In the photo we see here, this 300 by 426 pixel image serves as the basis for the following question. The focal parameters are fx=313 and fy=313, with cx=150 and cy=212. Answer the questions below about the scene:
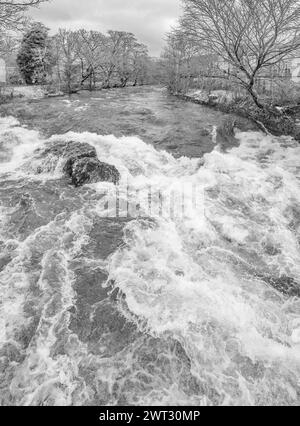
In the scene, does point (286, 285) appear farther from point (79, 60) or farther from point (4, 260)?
point (79, 60)

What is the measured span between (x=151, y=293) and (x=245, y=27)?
38.2 feet

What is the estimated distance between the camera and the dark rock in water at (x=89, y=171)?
27.1ft

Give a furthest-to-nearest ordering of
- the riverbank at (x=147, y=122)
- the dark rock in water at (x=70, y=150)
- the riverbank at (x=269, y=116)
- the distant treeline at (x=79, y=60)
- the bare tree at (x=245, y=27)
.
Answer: the distant treeline at (x=79, y=60), the riverbank at (x=269, y=116), the riverbank at (x=147, y=122), the bare tree at (x=245, y=27), the dark rock in water at (x=70, y=150)

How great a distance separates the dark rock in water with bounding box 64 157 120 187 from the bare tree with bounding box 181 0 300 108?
8.24 meters

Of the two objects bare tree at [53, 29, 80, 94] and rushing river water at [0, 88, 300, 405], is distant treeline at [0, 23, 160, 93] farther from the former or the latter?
rushing river water at [0, 88, 300, 405]

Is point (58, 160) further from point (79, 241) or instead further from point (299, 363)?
point (299, 363)

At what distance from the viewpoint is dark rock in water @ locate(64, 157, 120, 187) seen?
27.1ft

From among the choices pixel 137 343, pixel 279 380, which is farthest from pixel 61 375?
pixel 279 380

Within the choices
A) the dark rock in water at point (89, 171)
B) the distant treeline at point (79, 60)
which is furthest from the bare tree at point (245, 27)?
the distant treeline at point (79, 60)

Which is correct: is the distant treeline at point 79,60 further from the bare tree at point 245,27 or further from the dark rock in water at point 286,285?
the dark rock in water at point 286,285

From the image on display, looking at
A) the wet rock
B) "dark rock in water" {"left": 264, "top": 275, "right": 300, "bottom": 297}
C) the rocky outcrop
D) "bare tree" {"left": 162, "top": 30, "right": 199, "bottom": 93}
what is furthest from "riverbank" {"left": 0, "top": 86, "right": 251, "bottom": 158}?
"bare tree" {"left": 162, "top": 30, "right": 199, "bottom": 93}

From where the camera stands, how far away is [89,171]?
845 cm

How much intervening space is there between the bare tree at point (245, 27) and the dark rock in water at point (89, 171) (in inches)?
324
